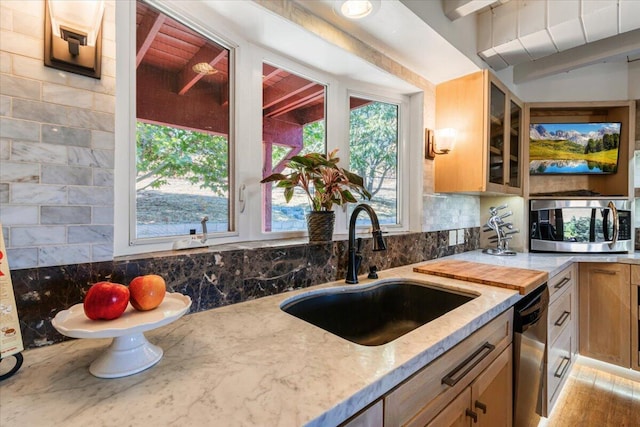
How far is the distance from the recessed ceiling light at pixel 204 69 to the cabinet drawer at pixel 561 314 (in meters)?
2.16

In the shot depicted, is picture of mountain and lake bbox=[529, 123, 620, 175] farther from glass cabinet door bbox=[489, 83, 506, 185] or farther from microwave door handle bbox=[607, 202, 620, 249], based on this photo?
glass cabinet door bbox=[489, 83, 506, 185]

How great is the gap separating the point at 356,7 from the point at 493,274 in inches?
54.6

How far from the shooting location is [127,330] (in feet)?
2.02

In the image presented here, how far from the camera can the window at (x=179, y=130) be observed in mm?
1105

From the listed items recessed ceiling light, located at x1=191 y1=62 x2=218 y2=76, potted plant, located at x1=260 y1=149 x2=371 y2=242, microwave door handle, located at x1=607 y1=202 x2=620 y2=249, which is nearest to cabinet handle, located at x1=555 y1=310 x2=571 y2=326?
microwave door handle, located at x1=607 y1=202 x2=620 y2=249

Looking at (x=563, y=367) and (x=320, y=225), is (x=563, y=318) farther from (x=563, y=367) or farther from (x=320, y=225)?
(x=320, y=225)

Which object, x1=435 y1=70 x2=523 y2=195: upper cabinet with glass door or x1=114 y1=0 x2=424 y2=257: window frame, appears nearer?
x1=114 y1=0 x2=424 y2=257: window frame

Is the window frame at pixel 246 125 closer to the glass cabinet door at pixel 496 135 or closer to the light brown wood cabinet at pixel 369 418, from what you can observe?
the glass cabinet door at pixel 496 135

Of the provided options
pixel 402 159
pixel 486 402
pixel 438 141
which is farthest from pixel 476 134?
pixel 486 402

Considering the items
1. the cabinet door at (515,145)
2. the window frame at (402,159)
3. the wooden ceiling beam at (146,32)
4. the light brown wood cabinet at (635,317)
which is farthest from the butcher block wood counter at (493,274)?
the wooden ceiling beam at (146,32)

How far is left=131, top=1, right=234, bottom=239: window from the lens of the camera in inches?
43.5

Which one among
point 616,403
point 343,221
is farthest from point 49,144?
point 616,403

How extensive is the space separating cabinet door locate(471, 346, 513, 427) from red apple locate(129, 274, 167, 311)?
1.00 metres

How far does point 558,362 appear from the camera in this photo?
1.96 m
